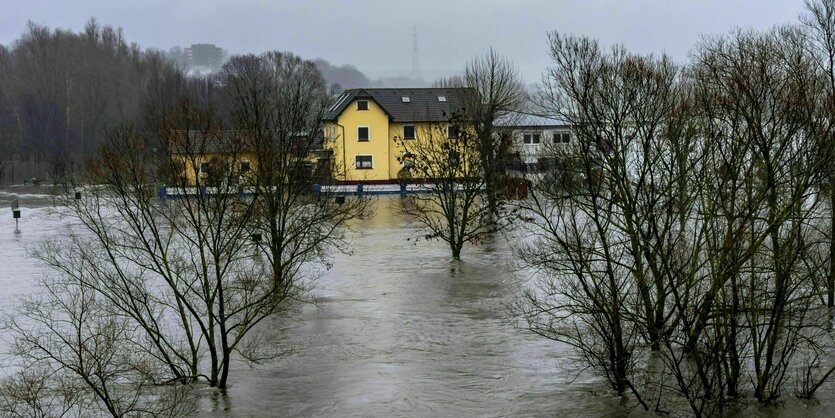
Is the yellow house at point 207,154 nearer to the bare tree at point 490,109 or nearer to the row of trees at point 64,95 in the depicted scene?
the bare tree at point 490,109

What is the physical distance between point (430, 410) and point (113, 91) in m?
104

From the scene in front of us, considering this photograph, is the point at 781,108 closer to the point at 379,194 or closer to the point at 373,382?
the point at 373,382

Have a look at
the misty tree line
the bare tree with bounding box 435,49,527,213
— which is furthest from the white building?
the misty tree line

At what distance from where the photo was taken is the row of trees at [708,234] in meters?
16.4

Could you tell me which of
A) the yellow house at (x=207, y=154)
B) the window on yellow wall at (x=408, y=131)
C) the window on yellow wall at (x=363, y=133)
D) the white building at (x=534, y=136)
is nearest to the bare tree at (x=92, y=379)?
the yellow house at (x=207, y=154)

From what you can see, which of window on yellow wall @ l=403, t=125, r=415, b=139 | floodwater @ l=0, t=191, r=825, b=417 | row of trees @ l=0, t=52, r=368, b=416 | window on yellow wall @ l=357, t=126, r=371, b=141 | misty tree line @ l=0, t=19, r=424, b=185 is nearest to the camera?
row of trees @ l=0, t=52, r=368, b=416

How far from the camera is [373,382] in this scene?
767 inches

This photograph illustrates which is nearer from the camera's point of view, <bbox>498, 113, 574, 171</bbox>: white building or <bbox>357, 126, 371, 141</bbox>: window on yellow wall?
<bbox>498, 113, 574, 171</bbox>: white building

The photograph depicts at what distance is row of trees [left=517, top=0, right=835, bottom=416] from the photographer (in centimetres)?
1641

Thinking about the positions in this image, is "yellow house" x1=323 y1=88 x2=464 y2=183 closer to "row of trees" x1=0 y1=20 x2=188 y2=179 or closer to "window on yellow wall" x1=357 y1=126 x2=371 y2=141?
"window on yellow wall" x1=357 y1=126 x2=371 y2=141

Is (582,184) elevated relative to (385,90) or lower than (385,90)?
lower

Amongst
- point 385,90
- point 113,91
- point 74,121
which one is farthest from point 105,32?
point 385,90

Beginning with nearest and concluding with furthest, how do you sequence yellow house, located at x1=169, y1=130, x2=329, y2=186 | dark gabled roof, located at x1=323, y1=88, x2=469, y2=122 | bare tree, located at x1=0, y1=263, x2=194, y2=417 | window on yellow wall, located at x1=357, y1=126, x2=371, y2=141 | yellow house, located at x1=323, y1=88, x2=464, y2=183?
bare tree, located at x1=0, y1=263, x2=194, y2=417, yellow house, located at x1=169, y1=130, x2=329, y2=186, dark gabled roof, located at x1=323, y1=88, x2=469, y2=122, yellow house, located at x1=323, y1=88, x2=464, y2=183, window on yellow wall, located at x1=357, y1=126, x2=371, y2=141

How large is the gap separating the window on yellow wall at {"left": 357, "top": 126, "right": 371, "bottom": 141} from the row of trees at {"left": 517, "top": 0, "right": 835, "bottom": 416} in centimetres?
4423
